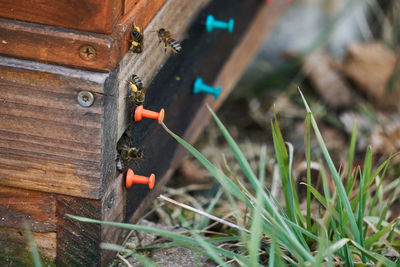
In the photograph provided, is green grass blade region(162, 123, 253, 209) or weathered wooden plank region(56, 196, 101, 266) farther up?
green grass blade region(162, 123, 253, 209)

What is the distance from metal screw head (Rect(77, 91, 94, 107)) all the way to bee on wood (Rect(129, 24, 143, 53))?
0.17 meters

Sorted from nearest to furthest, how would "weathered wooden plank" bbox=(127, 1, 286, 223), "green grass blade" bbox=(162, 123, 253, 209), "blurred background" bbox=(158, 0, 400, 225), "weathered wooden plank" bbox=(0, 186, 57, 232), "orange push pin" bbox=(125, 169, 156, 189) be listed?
"green grass blade" bbox=(162, 123, 253, 209), "weathered wooden plank" bbox=(0, 186, 57, 232), "orange push pin" bbox=(125, 169, 156, 189), "weathered wooden plank" bbox=(127, 1, 286, 223), "blurred background" bbox=(158, 0, 400, 225)

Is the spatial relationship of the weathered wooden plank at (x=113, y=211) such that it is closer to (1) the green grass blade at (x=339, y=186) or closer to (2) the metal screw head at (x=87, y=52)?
(2) the metal screw head at (x=87, y=52)

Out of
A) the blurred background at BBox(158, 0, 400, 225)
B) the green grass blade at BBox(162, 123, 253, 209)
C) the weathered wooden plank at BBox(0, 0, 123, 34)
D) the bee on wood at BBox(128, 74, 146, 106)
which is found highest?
the weathered wooden plank at BBox(0, 0, 123, 34)

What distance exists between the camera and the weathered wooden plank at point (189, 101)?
5.50ft

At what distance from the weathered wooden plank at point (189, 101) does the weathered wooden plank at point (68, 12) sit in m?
0.39

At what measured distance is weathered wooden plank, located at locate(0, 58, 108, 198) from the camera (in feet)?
4.07

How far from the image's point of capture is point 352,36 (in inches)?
172

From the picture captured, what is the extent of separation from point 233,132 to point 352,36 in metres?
1.67

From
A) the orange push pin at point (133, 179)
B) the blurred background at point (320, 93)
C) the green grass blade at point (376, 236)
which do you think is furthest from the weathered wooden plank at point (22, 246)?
the blurred background at point (320, 93)

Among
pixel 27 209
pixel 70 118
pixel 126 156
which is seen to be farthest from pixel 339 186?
pixel 27 209

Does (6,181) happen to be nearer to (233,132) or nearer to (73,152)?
(73,152)

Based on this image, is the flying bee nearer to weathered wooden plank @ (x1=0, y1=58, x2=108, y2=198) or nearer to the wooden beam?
weathered wooden plank @ (x1=0, y1=58, x2=108, y2=198)

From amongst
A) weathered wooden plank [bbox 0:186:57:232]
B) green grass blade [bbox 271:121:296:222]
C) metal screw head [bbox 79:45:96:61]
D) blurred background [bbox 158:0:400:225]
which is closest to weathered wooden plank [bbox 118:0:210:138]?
metal screw head [bbox 79:45:96:61]
